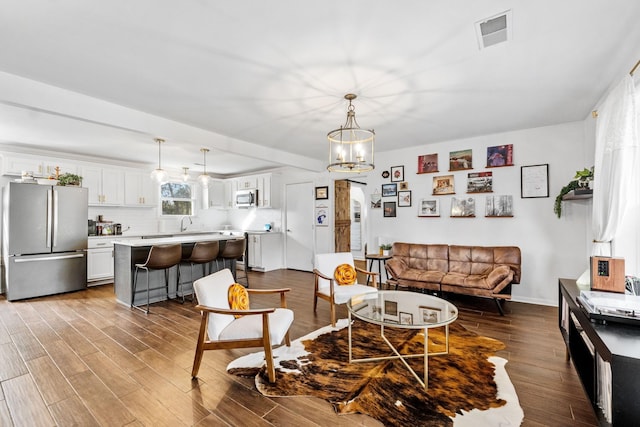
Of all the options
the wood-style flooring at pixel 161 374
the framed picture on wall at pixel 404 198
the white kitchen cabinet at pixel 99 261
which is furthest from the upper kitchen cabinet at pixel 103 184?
the framed picture on wall at pixel 404 198

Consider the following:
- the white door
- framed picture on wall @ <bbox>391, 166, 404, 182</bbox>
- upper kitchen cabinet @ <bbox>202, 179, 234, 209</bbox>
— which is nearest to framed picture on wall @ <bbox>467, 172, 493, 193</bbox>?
framed picture on wall @ <bbox>391, 166, 404, 182</bbox>

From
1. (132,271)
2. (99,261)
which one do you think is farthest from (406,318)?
(99,261)

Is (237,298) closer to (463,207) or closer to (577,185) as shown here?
(463,207)

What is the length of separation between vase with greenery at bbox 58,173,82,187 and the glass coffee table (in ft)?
17.5

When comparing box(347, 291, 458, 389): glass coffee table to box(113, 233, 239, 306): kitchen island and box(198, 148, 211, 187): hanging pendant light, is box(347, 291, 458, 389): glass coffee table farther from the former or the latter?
box(198, 148, 211, 187): hanging pendant light

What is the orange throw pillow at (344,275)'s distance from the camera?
12.3 feet

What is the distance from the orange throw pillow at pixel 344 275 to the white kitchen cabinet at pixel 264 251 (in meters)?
3.52

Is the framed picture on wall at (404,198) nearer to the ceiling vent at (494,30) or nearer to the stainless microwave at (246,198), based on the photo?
the ceiling vent at (494,30)

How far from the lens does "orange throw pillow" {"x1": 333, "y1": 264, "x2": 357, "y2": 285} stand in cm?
376

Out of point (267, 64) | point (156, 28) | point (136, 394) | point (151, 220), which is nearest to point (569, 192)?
point (267, 64)

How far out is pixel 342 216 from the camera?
707 centimetres

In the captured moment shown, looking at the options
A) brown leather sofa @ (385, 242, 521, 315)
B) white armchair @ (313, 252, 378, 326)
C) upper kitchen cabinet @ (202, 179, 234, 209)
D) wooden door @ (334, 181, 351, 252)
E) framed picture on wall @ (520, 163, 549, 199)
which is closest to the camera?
white armchair @ (313, 252, 378, 326)

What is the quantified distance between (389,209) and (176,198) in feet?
16.9

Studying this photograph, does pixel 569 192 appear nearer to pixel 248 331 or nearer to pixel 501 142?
pixel 501 142
